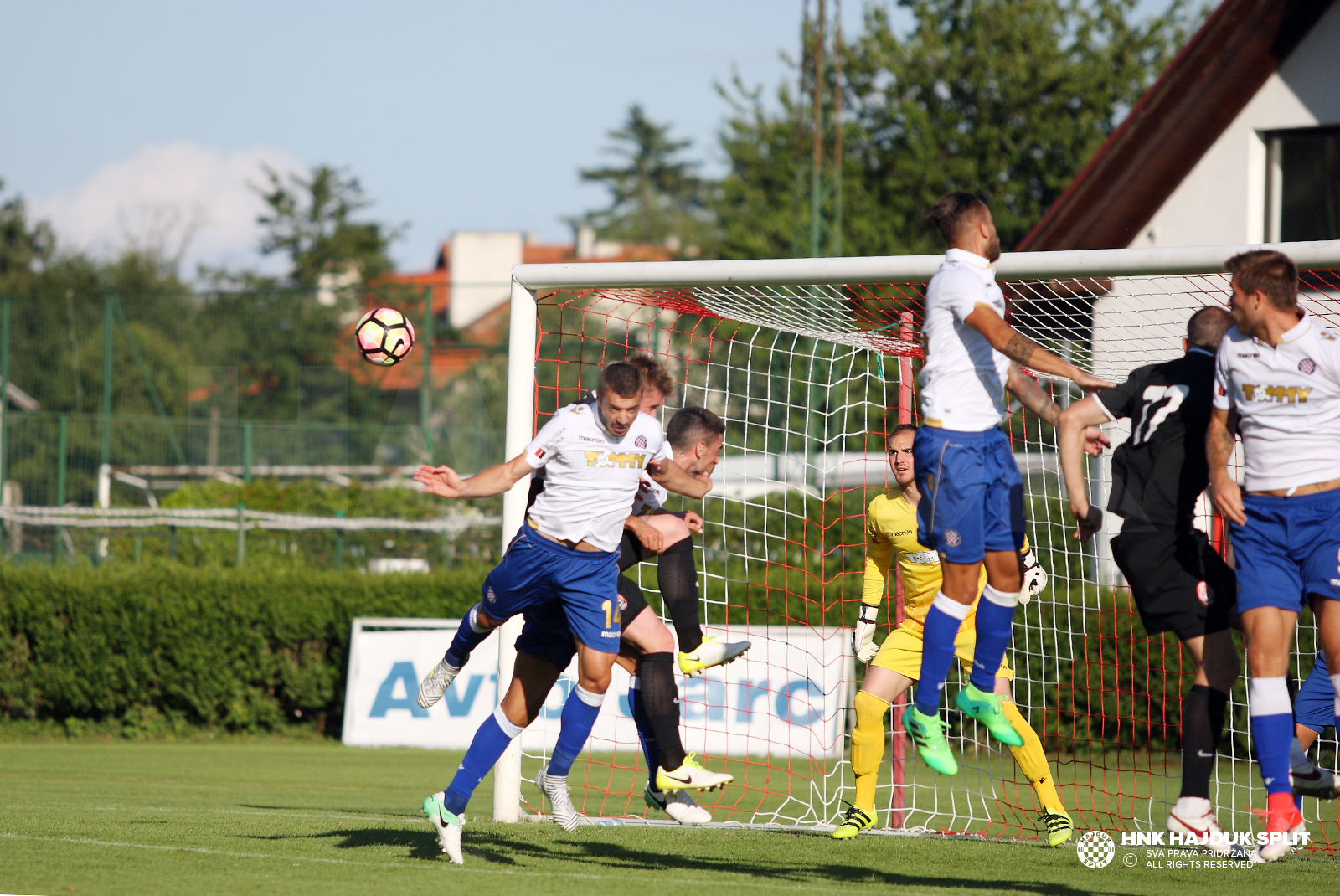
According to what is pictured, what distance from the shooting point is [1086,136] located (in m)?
35.8

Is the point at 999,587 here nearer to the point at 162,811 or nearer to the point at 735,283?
the point at 735,283

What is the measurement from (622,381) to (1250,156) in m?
12.1

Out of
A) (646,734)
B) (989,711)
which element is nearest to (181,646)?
(646,734)

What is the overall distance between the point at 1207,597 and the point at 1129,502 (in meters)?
0.52

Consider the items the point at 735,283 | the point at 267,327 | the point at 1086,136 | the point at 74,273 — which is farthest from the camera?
the point at 74,273

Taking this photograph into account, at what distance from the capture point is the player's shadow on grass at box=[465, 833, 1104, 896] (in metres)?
5.54

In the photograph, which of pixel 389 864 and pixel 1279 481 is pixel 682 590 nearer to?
pixel 389 864

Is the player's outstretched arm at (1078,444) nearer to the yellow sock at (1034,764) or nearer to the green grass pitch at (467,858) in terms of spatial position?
the green grass pitch at (467,858)

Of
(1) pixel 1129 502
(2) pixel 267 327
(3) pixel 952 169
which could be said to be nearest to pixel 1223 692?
(1) pixel 1129 502

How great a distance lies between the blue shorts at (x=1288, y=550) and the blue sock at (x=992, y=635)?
95cm

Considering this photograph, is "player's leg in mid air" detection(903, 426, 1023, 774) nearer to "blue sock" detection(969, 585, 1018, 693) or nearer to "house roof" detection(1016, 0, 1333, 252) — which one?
Answer: "blue sock" detection(969, 585, 1018, 693)

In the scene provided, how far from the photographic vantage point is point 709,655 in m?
6.80

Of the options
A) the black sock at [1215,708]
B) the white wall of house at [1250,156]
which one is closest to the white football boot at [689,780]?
the black sock at [1215,708]

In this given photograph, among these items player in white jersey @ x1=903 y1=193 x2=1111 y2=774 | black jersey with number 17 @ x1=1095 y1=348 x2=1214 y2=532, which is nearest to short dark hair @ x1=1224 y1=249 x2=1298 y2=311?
black jersey with number 17 @ x1=1095 y1=348 x2=1214 y2=532
